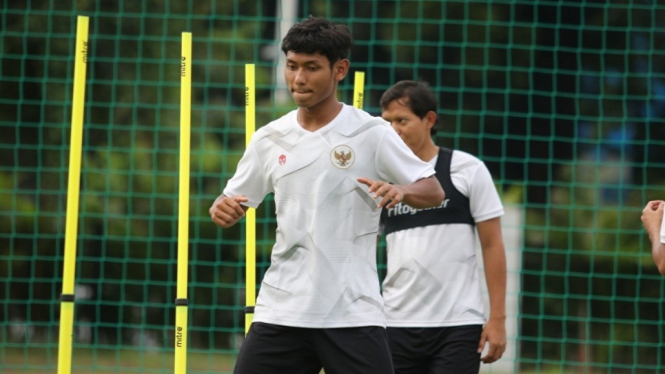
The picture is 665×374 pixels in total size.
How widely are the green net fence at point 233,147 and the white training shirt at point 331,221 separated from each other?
Answer: 700 centimetres

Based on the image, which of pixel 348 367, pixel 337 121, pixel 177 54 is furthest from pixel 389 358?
pixel 177 54

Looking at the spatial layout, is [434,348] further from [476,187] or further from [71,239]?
[71,239]

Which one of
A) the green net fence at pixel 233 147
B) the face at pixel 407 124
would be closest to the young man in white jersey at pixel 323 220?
the face at pixel 407 124

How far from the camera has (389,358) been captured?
12.7 ft

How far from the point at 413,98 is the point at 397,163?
1244 millimetres

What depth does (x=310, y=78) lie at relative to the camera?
3.91 m

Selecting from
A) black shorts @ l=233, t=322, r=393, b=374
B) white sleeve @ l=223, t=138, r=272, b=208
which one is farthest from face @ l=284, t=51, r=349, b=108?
black shorts @ l=233, t=322, r=393, b=374

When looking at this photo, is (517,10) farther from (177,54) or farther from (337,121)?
(337,121)

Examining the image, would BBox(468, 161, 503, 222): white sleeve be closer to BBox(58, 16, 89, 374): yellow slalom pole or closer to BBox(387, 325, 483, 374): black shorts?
BBox(387, 325, 483, 374): black shorts

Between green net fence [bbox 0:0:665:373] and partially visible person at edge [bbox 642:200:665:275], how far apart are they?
7193 millimetres

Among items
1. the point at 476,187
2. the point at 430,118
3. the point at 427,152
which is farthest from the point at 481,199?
the point at 430,118

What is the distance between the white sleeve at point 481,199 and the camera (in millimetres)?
4922

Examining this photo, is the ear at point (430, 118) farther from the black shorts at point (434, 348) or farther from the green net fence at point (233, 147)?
the green net fence at point (233, 147)

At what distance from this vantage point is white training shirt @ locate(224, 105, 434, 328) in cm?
382
